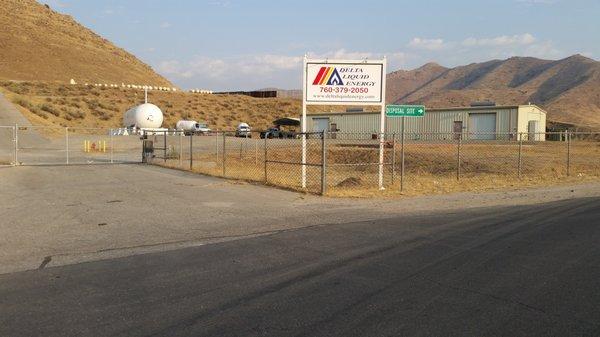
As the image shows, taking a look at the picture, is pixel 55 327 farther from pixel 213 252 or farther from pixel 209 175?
pixel 209 175

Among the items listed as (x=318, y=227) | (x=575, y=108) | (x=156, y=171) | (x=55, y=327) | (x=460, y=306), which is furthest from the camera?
(x=575, y=108)

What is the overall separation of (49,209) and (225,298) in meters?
8.18

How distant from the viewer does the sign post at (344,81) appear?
1758 cm

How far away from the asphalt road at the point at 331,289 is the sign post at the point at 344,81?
8.55 m

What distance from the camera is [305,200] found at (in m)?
14.6

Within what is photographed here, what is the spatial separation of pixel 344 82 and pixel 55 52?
91617 mm

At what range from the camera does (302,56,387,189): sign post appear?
57.7 ft

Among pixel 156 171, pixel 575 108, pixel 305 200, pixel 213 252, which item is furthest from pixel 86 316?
pixel 575 108

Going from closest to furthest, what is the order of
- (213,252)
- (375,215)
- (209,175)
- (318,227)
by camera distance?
(213,252) → (318,227) → (375,215) → (209,175)

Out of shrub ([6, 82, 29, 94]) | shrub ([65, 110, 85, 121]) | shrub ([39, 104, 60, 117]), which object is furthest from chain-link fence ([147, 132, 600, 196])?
shrub ([6, 82, 29, 94])

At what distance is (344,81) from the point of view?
57.7ft

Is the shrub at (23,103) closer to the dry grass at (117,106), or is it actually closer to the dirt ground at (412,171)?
the dry grass at (117,106)

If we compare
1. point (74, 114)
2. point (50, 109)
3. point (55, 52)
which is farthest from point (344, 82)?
point (55, 52)

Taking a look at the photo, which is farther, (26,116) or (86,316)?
(26,116)
